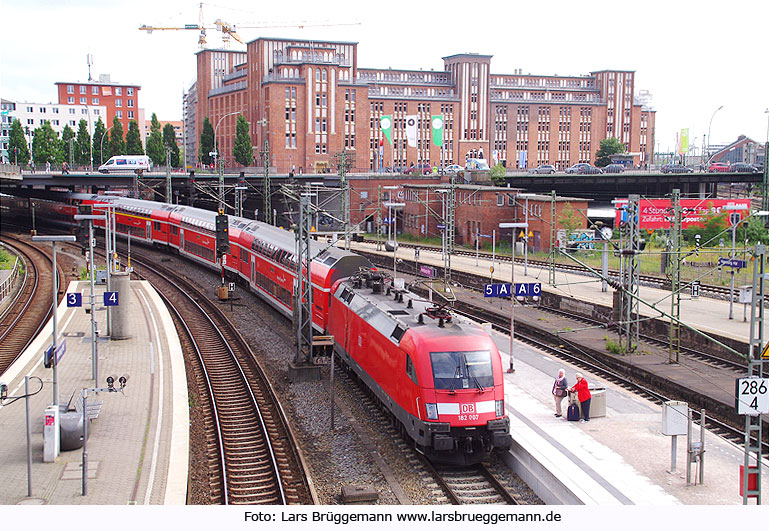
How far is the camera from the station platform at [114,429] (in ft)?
40.2

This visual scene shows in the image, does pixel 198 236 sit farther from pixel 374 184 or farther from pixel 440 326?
pixel 374 184

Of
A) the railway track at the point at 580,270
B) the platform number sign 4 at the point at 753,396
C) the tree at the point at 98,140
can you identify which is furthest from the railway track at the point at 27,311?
the tree at the point at 98,140

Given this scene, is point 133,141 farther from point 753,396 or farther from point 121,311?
point 753,396

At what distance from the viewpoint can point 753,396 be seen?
10.8 metres

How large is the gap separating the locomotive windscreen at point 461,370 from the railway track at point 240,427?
3.16 metres

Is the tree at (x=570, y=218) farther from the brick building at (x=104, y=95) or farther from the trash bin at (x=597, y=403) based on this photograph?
the trash bin at (x=597, y=403)

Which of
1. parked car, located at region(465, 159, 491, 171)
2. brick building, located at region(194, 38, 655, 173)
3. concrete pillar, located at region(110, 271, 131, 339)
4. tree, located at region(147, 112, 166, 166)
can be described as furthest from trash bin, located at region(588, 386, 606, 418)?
tree, located at region(147, 112, 166, 166)

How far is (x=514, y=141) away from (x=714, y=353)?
8522 centimetres

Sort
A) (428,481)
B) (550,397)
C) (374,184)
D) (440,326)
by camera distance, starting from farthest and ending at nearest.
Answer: (374,184)
(550,397)
(440,326)
(428,481)

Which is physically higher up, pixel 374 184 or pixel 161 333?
pixel 374 184

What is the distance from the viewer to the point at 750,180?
52781 mm

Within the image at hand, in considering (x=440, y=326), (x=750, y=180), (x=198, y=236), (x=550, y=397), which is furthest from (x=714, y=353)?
(x=750, y=180)

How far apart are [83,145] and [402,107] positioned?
135ft
